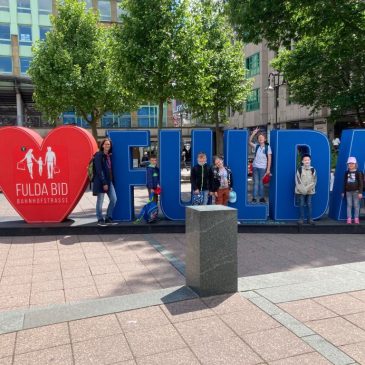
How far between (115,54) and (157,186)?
355 inches

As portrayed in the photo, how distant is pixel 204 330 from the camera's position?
373 centimetres

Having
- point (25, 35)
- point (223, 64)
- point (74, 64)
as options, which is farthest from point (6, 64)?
point (223, 64)

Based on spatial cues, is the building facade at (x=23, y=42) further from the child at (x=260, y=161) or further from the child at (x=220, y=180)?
the child at (x=220, y=180)

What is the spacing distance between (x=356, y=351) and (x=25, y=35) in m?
43.3

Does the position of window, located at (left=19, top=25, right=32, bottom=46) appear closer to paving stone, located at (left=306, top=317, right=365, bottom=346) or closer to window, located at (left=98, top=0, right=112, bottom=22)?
window, located at (left=98, top=0, right=112, bottom=22)

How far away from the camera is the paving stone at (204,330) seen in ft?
11.7

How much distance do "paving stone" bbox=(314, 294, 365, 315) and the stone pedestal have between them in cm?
102

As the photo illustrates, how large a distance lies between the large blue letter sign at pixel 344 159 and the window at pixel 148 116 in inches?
1358

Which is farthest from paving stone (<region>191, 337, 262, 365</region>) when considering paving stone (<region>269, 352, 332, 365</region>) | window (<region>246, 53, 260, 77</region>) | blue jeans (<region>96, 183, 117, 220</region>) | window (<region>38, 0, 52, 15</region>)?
window (<region>38, 0, 52, 15</region>)

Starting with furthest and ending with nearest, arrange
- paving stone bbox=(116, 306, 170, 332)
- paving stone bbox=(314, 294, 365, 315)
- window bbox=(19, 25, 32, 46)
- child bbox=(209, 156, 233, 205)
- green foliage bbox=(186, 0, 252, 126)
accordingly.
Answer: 1. window bbox=(19, 25, 32, 46)
2. green foliage bbox=(186, 0, 252, 126)
3. child bbox=(209, 156, 233, 205)
4. paving stone bbox=(314, 294, 365, 315)
5. paving stone bbox=(116, 306, 170, 332)

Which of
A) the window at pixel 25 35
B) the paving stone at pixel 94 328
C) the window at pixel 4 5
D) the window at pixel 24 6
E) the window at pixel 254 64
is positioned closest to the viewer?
the paving stone at pixel 94 328

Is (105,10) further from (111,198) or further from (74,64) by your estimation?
(111,198)

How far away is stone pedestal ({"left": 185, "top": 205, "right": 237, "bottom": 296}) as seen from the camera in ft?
14.9

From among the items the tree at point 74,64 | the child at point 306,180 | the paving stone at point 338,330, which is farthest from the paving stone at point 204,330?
the tree at point 74,64
